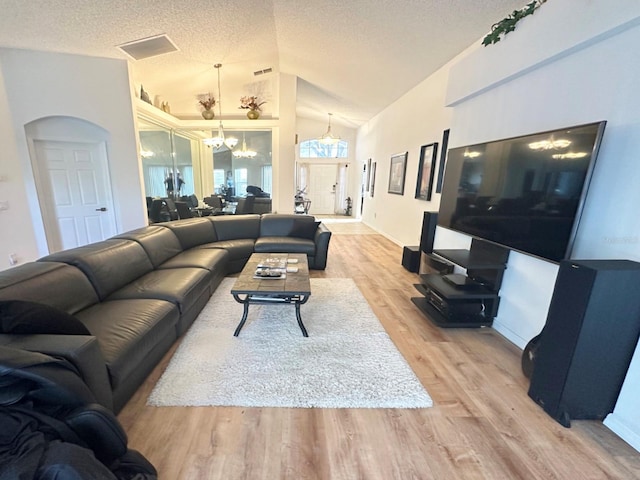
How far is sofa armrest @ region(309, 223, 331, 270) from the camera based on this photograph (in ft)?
12.9

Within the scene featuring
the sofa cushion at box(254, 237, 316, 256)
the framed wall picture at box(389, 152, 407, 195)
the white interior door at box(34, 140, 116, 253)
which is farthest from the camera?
the framed wall picture at box(389, 152, 407, 195)

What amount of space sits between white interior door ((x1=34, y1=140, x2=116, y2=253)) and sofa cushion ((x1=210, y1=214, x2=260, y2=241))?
5.81ft

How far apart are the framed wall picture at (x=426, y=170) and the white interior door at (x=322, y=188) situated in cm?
613

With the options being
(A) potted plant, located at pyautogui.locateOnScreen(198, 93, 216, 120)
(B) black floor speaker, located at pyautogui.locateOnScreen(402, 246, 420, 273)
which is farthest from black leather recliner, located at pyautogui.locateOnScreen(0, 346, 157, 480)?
(A) potted plant, located at pyautogui.locateOnScreen(198, 93, 216, 120)

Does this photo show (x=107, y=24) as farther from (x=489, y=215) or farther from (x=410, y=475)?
(x=410, y=475)

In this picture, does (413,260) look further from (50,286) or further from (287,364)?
Answer: (50,286)

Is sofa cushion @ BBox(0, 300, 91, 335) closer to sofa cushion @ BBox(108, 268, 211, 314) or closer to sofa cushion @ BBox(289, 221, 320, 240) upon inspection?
sofa cushion @ BBox(108, 268, 211, 314)

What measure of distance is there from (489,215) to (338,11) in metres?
2.95

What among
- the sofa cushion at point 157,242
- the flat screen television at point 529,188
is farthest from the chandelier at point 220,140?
the flat screen television at point 529,188

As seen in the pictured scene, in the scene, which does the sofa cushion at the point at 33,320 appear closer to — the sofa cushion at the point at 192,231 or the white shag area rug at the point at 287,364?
the white shag area rug at the point at 287,364

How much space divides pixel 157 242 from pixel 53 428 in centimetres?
235

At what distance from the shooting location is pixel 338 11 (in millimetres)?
3352

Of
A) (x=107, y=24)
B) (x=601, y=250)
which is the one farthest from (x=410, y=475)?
(x=107, y=24)

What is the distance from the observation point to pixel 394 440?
1470 mm
